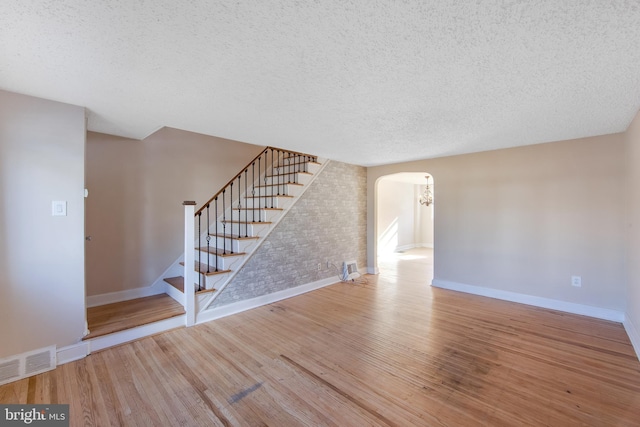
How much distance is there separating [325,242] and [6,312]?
384cm

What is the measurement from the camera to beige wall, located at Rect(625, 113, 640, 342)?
2604 mm

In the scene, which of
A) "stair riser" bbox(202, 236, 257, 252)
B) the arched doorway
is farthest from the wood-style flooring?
the arched doorway

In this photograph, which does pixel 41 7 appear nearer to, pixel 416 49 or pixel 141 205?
pixel 416 49

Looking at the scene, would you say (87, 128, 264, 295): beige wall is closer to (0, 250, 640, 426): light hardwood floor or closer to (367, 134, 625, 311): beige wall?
(0, 250, 640, 426): light hardwood floor

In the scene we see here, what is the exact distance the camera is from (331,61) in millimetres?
1724

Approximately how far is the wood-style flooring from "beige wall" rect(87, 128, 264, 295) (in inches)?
12.5

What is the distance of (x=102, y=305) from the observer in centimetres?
342

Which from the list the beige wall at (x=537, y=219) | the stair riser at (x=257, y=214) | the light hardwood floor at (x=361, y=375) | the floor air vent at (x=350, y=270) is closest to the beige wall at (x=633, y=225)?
the beige wall at (x=537, y=219)

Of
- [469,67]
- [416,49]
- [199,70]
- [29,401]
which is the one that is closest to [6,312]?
[29,401]

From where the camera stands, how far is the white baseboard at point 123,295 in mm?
3416

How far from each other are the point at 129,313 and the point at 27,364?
37.1 inches

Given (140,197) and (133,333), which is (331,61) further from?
(140,197)

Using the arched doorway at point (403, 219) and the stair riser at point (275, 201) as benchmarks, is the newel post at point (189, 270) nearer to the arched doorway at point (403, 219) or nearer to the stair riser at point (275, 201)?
the stair riser at point (275, 201)

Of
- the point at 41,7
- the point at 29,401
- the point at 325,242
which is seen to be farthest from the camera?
the point at 325,242
